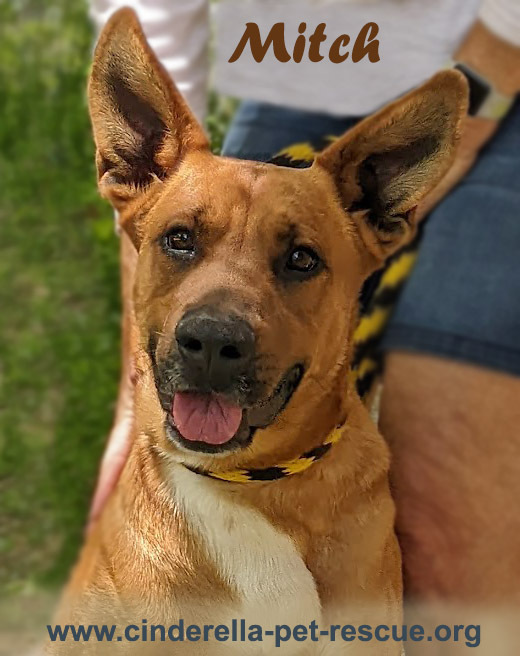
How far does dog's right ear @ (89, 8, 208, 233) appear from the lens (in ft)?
2.11

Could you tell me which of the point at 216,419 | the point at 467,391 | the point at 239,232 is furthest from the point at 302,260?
the point at 467,391

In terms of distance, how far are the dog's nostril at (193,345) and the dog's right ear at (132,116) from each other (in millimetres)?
180

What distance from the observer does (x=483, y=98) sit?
0.82 metres

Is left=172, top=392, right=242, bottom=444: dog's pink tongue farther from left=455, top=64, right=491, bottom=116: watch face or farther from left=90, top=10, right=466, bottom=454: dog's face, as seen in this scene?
left=455, top=64, right=491, bottom=116: watch face

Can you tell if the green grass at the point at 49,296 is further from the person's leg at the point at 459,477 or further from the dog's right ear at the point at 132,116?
the person's leg at the point at 459,477

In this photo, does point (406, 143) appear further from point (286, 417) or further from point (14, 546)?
point (14, 546)

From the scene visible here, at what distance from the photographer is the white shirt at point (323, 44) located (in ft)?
2.51

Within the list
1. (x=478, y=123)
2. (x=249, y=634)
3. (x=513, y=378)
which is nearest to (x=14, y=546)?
(x=249, y=634)

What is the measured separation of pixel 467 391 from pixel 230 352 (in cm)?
49

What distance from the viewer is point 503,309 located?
104cm

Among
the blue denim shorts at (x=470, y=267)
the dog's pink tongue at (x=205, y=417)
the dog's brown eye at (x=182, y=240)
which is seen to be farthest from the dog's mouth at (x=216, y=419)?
the blue denim shorts at (x=470, y=267)

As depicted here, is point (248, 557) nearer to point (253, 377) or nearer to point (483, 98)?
point (253, 377)

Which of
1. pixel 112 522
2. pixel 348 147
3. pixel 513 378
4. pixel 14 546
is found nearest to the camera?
pixel 348 147

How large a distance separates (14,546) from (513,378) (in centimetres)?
86
